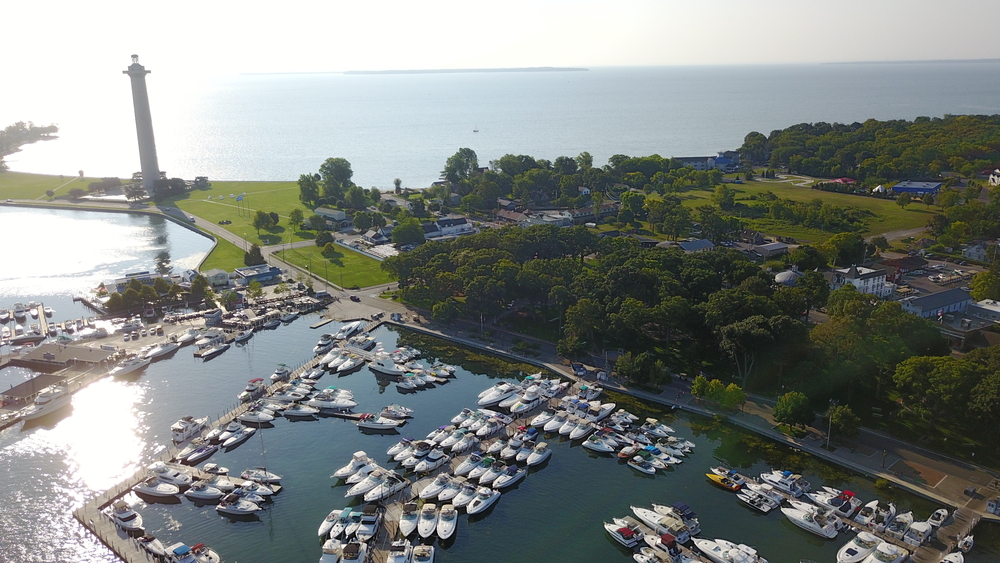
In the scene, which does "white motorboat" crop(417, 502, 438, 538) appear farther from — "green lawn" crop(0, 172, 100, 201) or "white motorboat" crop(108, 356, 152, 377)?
"green lawn" crop(0, 172, 100, 201)

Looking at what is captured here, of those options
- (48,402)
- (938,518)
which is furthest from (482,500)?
(48,402)

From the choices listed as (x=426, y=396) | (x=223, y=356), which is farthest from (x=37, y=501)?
(x=426, y=396)

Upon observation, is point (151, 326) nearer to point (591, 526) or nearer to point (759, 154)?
point (591, 526)

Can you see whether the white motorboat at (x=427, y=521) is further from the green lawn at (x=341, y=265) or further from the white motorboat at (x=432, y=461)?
the green lawn at (x=341, y=265)

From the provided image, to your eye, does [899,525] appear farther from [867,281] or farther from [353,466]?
[867,281]

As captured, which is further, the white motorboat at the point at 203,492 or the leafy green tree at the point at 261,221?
the leafy green tree at the point at 261,221

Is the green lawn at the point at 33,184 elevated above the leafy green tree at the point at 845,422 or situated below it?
above

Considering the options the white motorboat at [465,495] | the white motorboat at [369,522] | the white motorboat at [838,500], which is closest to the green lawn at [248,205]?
the white motorboat at [465,495]
